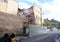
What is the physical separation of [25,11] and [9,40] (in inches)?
924

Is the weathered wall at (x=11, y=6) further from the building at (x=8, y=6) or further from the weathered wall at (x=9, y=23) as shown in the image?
the weathered wall at (x=9, y=23)

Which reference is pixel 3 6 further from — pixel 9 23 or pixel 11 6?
pixel 9 23

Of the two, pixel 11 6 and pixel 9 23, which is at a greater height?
pixel 11 6

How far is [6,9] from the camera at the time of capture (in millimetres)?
24703

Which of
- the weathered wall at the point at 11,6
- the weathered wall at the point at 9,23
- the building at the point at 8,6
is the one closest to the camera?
the weathered wall at the point at 9,23

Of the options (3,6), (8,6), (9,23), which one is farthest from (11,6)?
(9,23)

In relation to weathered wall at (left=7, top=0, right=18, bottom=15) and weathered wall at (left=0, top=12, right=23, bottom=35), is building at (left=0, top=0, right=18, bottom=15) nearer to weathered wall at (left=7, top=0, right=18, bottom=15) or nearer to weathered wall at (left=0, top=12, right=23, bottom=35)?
weathered wall at (left=7, top=0, right=18, bottom=15)

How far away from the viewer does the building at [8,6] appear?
936 inches

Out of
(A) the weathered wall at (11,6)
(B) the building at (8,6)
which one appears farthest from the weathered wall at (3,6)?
(A) the weathered wall at (11,6)

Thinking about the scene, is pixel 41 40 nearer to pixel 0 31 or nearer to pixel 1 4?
pixel 0 31

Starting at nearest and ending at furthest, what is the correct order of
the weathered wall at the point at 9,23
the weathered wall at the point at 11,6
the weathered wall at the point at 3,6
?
the weathered wall at the point at 9,23 → the weathered wall at the point at 3,6 → the weathered wall at the point at 11,6

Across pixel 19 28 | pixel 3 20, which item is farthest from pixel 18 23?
pixel 3 20

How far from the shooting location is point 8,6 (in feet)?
83.3

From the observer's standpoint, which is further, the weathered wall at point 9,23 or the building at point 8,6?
the building at point 8,6
